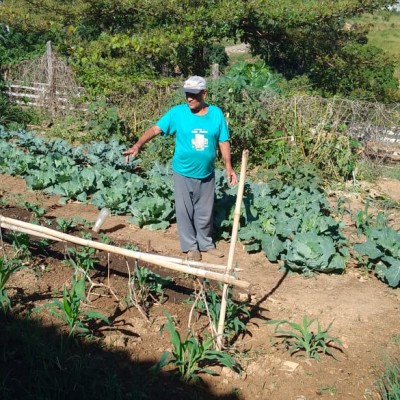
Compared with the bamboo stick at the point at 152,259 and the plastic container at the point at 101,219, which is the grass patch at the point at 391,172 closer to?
the plastic container at the point at 101,219

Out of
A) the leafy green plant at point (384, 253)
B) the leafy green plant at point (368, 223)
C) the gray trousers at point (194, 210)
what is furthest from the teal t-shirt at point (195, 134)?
the leafy green plant at point (368, 223)

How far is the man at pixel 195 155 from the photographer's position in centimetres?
464

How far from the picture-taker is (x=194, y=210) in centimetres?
509

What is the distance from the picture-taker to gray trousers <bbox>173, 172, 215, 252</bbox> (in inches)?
194

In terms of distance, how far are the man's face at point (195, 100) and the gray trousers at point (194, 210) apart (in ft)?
2.14

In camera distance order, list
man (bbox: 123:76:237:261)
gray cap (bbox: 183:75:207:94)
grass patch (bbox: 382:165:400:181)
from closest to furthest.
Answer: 1. gray cap (bbox: 183:75:207:94)
2. man (bbox: 123:76:237:261)
3. grass patch (bbox: 382:165:400:181)

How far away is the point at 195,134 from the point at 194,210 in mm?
772

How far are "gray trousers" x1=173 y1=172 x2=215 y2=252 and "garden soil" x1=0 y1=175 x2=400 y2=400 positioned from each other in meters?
0.19

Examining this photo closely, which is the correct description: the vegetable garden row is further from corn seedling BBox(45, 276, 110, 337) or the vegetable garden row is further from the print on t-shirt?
corn seedling BBox(45, 276, 110, 337)

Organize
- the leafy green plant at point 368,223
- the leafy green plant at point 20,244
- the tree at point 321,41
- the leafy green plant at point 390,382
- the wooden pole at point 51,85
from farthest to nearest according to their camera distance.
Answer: the tree at point 321,41 < the wooden pole at point 51,85 < the leafy green plant at point 368,223 < the leafy green plant at point 20,244 < the leafy green plant at point 390,382

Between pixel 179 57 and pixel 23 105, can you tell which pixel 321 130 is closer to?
pixel 179 57

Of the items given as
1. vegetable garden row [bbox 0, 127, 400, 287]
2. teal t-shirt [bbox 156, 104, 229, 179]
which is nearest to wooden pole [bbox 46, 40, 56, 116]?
vegetable garden row [bbox 0, 127, 400, 287]

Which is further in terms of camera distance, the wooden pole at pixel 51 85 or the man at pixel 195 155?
the wooden pole at pixel 51 85

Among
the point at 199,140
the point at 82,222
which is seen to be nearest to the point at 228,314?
the point at 199,140
